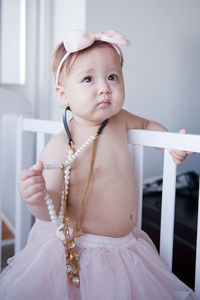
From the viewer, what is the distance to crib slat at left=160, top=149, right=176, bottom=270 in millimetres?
735

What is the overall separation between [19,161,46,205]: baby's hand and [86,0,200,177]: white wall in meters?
0.76

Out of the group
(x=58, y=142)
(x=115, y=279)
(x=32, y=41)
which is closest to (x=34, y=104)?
(x=32, y=41)

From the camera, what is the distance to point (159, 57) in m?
1.50

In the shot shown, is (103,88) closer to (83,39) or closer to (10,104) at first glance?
(83,39)

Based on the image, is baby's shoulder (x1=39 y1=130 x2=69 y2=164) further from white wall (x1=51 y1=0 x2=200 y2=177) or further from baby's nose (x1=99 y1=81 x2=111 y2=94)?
white wall (x1=51 y1=0 x2=200 y2=177)

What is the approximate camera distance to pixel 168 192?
2.44 ft

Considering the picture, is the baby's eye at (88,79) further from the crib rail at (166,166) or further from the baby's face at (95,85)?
the crib rail at (166,166)

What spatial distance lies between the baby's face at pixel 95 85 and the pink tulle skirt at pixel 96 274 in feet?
0.93

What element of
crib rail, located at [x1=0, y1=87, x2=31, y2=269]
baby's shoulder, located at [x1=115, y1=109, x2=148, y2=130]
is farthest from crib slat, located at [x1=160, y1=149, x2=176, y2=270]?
crib rail, located at [x1=0, y1=87, x2=31, y2=269]

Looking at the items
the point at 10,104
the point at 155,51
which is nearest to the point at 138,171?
the point at 10,104

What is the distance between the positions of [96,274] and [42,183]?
0.22 metres

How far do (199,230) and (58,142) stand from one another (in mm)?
360

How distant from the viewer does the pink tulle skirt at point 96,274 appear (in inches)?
25.8

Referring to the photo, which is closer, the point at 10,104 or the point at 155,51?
the point at 10,104
